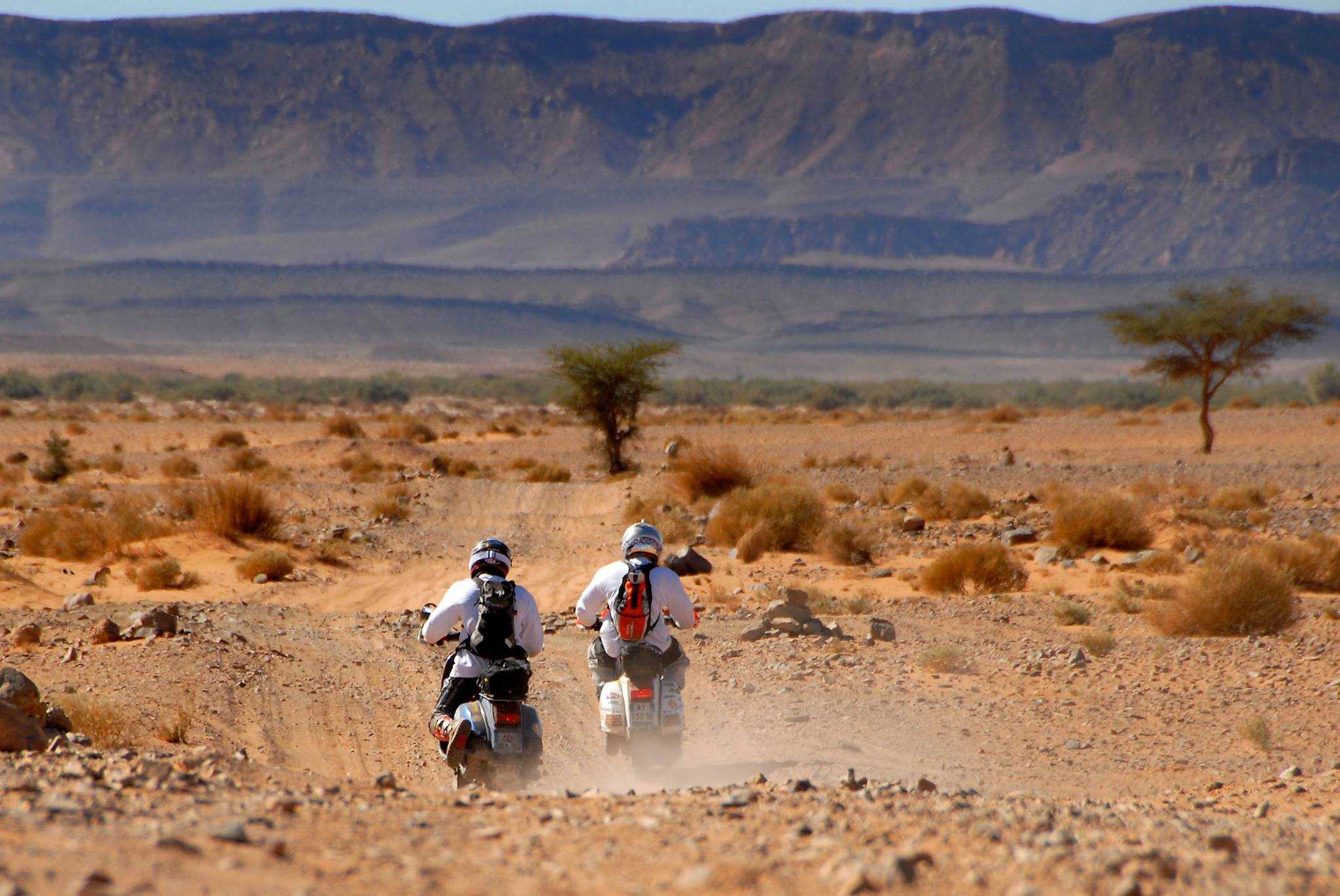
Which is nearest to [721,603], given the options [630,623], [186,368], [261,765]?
[630,623]

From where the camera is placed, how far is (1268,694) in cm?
1187

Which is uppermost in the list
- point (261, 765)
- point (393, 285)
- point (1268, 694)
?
point (393, 285)

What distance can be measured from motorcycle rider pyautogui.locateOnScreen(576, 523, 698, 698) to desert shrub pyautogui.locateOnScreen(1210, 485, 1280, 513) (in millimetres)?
16818

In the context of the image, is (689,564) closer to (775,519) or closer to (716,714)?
(775,519)

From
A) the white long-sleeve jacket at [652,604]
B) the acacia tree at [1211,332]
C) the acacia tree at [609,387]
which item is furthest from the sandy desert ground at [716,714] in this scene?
the acacia tree at [1211,332]

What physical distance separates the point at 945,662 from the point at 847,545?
23.3ft

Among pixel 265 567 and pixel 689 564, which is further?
pixel 265 567

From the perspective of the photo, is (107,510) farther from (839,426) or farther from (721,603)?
(839,426)

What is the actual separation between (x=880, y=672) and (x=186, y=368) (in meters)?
101

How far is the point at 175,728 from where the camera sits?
9.82 metres

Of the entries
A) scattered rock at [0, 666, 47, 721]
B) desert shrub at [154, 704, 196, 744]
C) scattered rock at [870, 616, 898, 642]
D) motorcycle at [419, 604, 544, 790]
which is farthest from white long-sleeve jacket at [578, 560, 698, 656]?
scattered rock at [870, 616, 898, 642]

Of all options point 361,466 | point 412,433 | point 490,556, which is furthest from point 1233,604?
point 412,433

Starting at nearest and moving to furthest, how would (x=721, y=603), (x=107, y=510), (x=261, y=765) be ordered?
(x=261, y=765) < (x=721, y=603) < (x=107, y=510)

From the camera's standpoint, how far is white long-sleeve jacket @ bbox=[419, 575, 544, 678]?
853 centimetres
